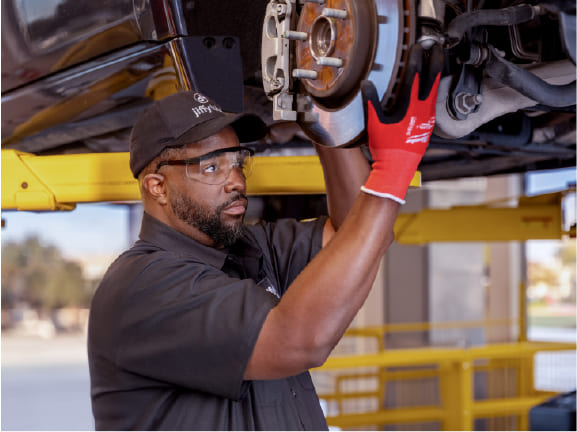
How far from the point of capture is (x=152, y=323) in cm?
132

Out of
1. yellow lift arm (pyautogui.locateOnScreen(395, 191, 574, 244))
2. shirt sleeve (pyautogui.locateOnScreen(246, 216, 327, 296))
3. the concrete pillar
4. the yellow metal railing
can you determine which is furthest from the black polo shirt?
the concrete pillar

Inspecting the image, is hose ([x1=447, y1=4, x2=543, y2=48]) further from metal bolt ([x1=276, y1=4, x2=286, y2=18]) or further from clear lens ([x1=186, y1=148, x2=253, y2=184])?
clear lens ([x1=186, y1=148, x2=253, y2=184])

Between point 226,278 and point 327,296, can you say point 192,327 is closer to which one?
point 226,278

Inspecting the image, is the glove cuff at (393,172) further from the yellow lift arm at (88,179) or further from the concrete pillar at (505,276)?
the concrete pillar at (505,276)

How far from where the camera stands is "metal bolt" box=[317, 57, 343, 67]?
1159 millimetres

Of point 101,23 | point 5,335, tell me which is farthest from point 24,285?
point 101,23

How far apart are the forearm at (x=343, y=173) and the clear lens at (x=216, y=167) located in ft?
0.73

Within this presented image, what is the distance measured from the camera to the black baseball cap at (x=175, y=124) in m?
1.53

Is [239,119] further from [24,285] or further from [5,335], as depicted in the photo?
[24,285]

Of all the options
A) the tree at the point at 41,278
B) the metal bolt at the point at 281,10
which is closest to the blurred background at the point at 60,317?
the tree at the point at 41,278

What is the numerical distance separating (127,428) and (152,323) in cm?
28

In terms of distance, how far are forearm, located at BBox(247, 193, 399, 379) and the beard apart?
374 millimetres

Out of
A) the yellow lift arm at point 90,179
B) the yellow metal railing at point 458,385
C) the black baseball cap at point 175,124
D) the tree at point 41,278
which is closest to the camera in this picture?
the black baseball cap at point 175,124

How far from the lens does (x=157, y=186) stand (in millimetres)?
1593
